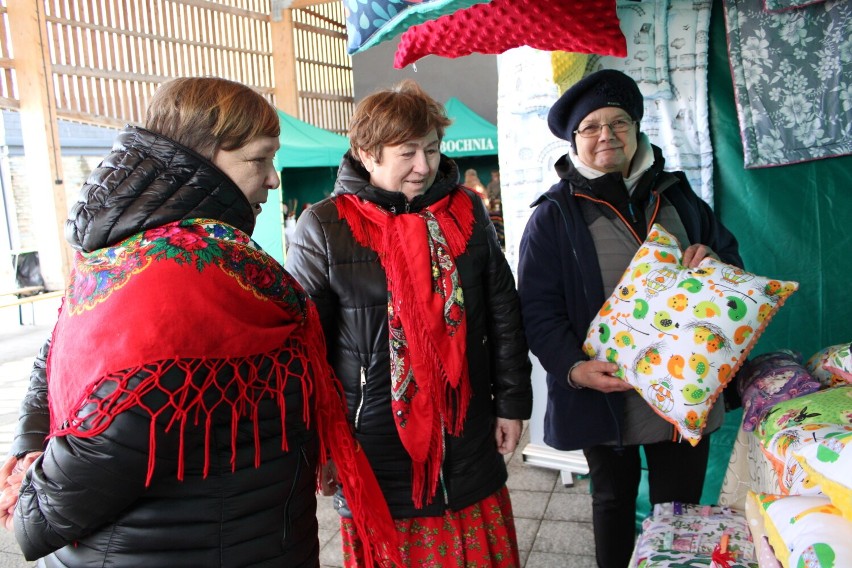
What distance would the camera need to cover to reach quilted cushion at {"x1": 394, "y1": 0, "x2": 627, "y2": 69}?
173 centimetres

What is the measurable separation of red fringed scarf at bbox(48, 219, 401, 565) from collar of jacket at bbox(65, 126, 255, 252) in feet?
0.07

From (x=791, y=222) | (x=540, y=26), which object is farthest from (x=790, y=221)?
(x=540, y=26)

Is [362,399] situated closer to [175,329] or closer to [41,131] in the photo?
[175,329]

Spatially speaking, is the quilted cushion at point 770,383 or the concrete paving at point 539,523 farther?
the concrete paving at point 539,523

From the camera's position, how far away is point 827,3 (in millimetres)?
1992

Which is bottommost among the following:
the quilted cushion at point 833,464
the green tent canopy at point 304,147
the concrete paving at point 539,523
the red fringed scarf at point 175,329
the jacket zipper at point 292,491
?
the concrete paving at point 539,523

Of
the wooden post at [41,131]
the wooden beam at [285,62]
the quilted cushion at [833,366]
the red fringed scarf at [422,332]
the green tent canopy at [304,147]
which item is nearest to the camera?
the quilted cushion at [833,366]

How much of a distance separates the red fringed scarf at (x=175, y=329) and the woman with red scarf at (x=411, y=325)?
47cm

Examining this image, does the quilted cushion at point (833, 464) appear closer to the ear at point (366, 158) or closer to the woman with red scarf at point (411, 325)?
the woman with red scarf at point (411, 325)

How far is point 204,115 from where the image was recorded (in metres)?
1.01

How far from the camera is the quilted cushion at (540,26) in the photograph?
5.68ft

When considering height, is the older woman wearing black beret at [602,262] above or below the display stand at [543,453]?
above

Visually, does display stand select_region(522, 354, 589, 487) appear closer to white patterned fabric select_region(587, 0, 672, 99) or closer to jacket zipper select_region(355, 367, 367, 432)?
white patterned fabric select_region(587, 0, 672, 99)

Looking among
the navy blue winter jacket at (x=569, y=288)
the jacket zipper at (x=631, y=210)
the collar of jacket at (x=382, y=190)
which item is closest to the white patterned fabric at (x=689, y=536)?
the navy blue winter jacket at (x=569, y=288)
